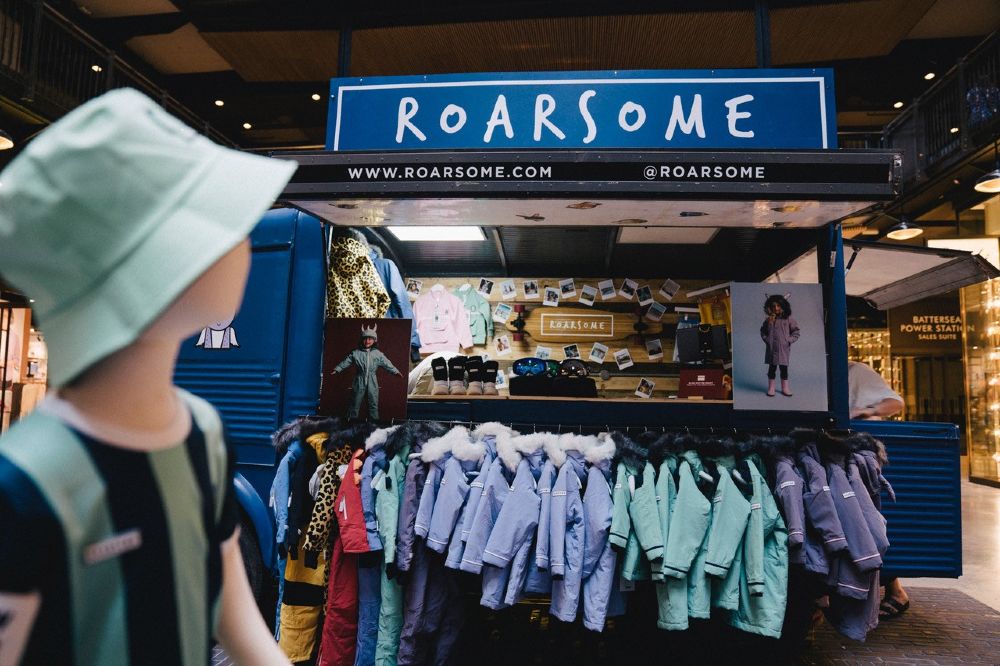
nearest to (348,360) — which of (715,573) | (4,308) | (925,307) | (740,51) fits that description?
(715,573)

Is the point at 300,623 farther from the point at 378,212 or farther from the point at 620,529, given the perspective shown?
the point at 378,212

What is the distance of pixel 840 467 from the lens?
3.51 meters

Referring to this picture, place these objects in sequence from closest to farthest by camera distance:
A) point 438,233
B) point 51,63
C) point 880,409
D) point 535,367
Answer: point 535,367 → point 880,409 → point 438,233 → point 51,63

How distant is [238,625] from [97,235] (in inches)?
24.8

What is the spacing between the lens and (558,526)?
10.8ft

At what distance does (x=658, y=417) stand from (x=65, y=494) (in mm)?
3723

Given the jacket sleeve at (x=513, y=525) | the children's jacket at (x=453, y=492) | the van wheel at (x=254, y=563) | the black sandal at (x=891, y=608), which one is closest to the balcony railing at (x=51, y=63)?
the van wheel at (x=254, y=563)

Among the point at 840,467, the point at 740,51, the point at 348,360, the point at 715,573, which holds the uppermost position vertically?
the point at 740,51

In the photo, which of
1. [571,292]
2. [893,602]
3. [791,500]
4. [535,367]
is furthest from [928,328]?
[791,500]

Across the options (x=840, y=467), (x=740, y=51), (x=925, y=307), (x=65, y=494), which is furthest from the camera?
(x=925, y=307)

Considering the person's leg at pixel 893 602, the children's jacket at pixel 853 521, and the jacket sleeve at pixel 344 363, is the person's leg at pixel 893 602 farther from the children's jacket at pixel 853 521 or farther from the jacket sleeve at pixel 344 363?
the jacket sleeve at pixel 344 363

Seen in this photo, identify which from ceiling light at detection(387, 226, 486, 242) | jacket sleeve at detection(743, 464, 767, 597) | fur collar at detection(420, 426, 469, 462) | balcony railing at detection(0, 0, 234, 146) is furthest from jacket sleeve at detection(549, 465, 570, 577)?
balcony railing at detection(0, 0, 234, 146)

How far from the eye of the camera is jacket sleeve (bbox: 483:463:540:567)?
3244 millimetres

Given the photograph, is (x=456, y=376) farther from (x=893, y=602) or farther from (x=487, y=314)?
(x=893, y=602)
